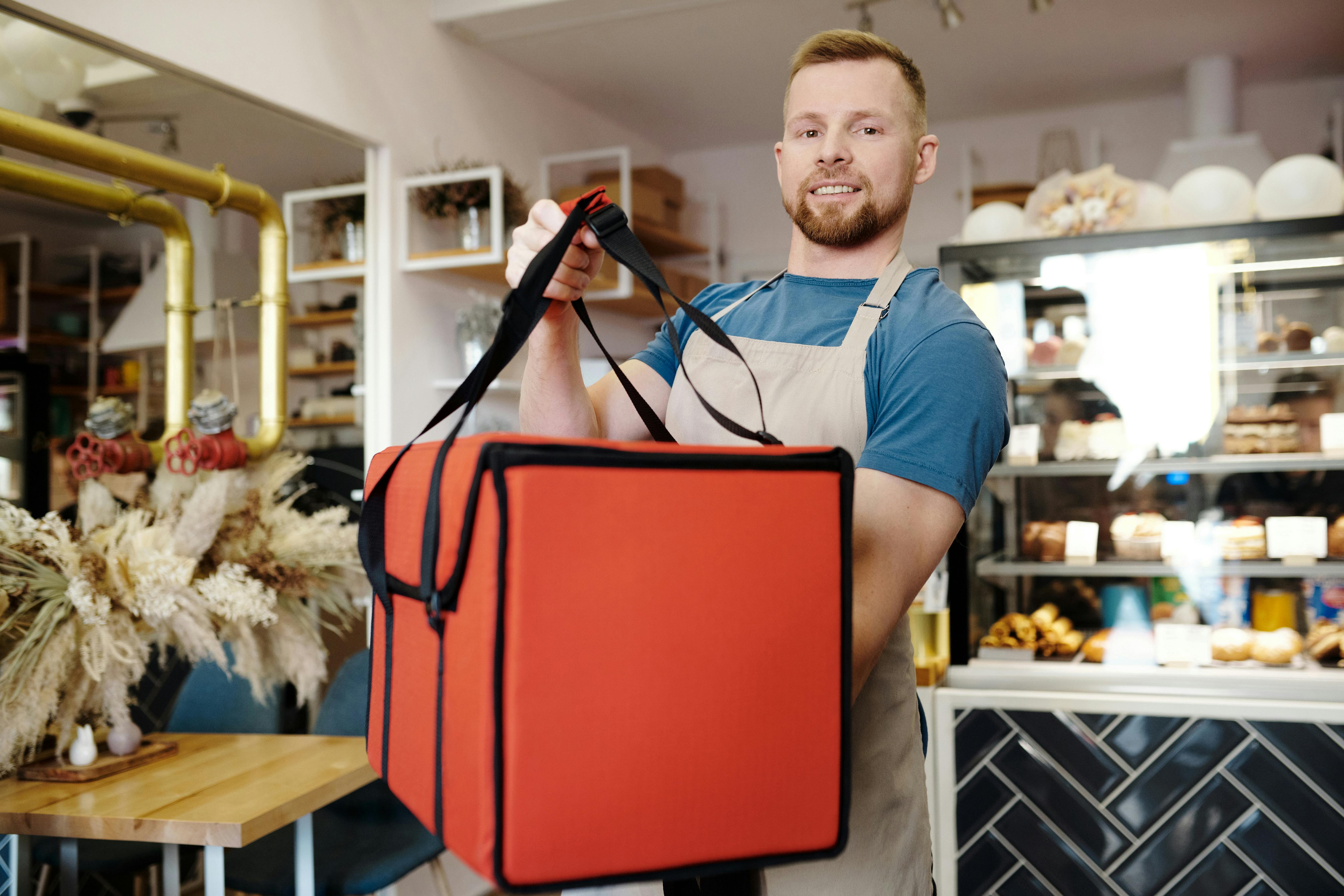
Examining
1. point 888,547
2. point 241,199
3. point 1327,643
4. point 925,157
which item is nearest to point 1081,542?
point 1327,643

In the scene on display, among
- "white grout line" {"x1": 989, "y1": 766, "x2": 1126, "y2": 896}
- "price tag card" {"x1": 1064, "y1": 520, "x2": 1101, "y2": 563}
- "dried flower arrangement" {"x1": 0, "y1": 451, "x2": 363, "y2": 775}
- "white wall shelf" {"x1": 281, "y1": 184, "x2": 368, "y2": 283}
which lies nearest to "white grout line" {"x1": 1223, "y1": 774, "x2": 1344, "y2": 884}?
"white grout line" {"x1": 989, "y1": 766, "x2": 1126, "y2": 896}

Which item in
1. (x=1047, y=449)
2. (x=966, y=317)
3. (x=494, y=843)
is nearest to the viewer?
(x=494, y=843)

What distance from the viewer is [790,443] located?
101 centimetres

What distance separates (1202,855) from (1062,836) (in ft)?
1.03

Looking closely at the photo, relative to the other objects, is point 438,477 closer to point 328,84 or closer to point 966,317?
point 966,317

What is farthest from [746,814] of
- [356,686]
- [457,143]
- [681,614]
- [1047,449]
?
[457,143]

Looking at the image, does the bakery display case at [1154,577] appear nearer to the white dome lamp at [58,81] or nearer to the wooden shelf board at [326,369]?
the wooden shelf board at [326,369]

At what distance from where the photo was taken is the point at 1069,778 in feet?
8.37

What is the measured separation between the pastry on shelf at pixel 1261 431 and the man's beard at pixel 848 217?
2.01 metres

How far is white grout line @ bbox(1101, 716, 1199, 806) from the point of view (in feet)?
8.10

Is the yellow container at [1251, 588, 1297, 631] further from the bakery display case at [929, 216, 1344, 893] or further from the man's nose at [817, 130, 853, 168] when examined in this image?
the man's nose at [817, 130, 853, 168]

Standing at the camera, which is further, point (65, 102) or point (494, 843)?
point (65, 102)

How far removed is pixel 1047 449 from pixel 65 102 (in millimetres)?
2625

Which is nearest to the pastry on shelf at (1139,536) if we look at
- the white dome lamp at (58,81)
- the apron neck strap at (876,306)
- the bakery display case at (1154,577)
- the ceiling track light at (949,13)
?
the bakery display case at (1154,577)
